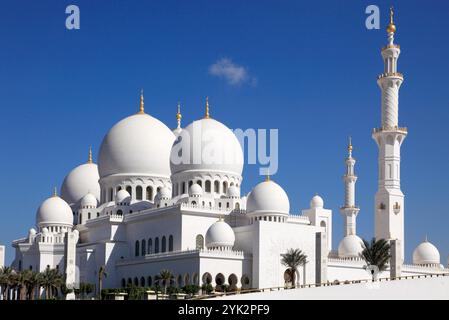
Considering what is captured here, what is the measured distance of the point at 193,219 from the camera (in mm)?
69188

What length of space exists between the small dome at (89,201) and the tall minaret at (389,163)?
24347mm

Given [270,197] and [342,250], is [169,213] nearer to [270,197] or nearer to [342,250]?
[270,197]

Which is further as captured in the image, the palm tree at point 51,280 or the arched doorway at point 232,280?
the arched doorway at point 232,280

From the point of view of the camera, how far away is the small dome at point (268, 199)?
2707 inches

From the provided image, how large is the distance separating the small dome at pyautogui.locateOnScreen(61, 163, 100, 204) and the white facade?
0.11 meters

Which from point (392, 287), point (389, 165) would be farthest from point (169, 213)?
point (392, 287)

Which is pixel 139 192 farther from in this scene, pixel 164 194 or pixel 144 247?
pixel 144 247

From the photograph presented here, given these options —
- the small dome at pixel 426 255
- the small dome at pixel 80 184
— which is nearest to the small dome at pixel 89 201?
the small dome at pixel 80 184

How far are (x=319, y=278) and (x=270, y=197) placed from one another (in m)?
6.99

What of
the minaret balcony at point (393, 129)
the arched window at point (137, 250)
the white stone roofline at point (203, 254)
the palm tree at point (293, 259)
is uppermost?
the minaret balcony at point (393, 129)

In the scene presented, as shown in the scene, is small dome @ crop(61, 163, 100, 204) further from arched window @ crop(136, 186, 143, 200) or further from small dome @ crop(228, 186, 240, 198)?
small dome @ crop(228, 186, 240, 198)

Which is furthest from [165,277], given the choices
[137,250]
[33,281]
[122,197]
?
[122,197]

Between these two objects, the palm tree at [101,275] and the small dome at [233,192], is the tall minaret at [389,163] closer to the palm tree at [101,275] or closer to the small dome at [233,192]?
the small dome at [233,192]
